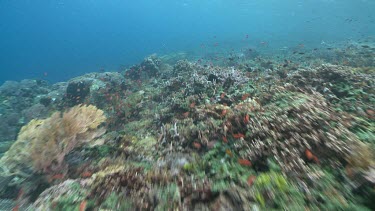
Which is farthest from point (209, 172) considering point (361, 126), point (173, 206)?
point (361, 126)

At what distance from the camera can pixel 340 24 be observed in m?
109

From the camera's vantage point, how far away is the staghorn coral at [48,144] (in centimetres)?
562

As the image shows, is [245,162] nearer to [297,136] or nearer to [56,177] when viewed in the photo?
[297,136]

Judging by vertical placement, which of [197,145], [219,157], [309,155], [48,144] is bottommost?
A: [197,145]

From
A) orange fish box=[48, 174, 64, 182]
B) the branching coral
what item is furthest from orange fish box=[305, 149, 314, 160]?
orange fish box=[48, 174, 64, 182]

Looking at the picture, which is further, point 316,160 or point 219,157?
point 219,157

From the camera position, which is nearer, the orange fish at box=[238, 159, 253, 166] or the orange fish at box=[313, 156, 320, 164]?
the orange fish at box=[313, 156, 320, 164]

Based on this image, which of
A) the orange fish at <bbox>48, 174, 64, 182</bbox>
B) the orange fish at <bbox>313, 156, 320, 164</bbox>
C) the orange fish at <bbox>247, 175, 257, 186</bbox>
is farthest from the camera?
the orange fish at <bbox>48, 174, 64, 182</bbox>

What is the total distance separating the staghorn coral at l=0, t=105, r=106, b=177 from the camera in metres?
5.62

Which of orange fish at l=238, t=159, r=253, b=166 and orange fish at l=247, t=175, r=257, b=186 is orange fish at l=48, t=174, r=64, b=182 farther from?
orange fish at l=247, t=175, r=257, b=186

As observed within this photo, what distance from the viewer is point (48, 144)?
5664 mm

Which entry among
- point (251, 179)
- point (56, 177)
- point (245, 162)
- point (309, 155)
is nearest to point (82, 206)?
point (56, 177)

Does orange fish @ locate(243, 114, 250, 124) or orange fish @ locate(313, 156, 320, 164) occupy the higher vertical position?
orange fish @ locate(313, 156, 320, 164)

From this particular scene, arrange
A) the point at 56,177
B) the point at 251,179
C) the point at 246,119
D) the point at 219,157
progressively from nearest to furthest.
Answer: the point at 251,179 < the point at 219,157 < the point at 56,177 < the point at 246,119
